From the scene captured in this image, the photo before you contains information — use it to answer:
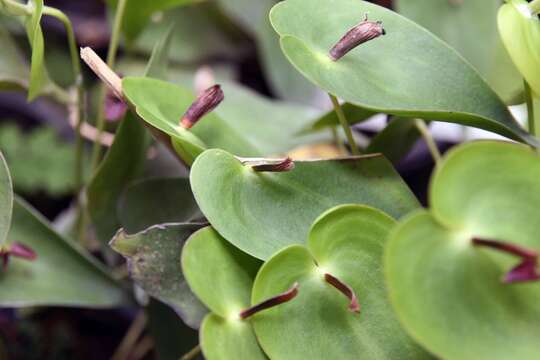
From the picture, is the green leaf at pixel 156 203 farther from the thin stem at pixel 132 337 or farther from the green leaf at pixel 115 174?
the thin stem at pixel 132 337

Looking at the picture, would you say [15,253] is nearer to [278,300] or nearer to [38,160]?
[278,300]

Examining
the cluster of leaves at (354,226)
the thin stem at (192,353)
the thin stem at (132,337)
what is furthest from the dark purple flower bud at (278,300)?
the thin stem at (132,337)

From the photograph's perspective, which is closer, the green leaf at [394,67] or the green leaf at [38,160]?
the green leaf at [394,67]

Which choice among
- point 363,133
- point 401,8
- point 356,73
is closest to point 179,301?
point 356,73

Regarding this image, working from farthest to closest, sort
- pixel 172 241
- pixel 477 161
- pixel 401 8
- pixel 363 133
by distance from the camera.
Answer: pixel 363 133
pixel 401 8
pixel 172 241
pixel 477 161

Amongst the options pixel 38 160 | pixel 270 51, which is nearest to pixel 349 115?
pixel 270 51

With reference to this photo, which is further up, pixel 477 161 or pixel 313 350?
pixel 477 161

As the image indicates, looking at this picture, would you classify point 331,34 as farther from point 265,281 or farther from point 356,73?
point 265,281
